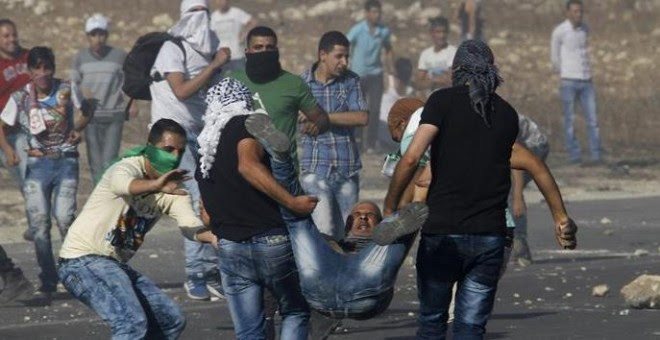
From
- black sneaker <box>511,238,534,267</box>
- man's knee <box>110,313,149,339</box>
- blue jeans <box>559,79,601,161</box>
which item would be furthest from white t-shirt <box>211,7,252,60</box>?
man's knee <box>110,313,149,339</box>

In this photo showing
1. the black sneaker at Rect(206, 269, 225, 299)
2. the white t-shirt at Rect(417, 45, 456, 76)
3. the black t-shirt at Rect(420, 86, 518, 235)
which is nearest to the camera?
the black t-shirt at Rect(420, 86, 518, 235)

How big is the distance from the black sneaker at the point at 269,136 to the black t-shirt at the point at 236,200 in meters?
0.06

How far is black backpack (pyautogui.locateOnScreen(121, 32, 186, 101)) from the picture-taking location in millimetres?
13773

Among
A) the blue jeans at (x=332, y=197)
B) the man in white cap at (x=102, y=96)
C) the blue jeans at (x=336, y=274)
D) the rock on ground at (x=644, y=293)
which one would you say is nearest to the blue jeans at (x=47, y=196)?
the blue jeans at (x=332, y=197)

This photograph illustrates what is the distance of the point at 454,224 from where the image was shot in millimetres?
8438

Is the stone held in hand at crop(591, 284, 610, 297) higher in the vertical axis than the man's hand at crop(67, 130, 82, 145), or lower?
lower

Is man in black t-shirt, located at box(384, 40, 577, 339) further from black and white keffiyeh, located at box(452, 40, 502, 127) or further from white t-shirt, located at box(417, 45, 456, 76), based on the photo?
white t-shirt, located at box(417, 45, 456, 76)

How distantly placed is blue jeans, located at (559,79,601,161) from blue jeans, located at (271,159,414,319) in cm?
1561

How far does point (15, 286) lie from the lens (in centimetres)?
1333

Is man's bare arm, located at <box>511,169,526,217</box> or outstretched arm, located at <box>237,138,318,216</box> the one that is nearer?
outstretched arm, located at <box>237,138,318,216</box>

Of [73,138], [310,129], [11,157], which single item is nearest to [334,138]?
[310,129]

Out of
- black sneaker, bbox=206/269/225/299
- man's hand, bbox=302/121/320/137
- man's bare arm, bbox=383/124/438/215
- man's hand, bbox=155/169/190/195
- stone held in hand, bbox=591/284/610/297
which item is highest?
man's bare arm, bbox=383/124/438/215

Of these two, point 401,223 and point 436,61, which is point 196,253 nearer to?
point 401,223

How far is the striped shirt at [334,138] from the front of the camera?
42.7 ft
